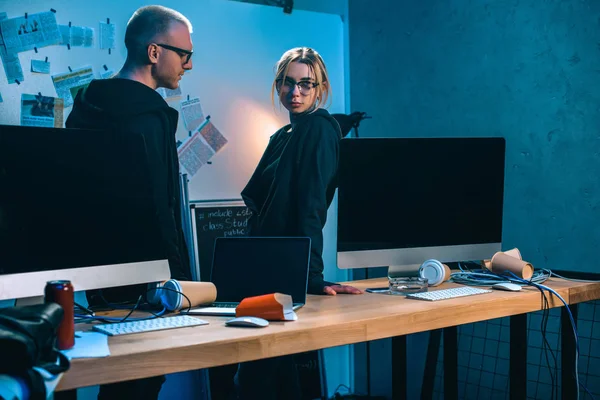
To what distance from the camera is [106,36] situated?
283cm

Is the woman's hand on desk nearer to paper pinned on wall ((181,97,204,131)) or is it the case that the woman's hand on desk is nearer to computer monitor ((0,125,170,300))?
computer monitor ((0,125,170,300))

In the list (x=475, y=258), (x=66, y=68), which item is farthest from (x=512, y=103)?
(x=66, y=68)

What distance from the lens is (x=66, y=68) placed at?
275 centimetres

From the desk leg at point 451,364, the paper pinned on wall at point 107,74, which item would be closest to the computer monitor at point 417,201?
the desk leg at point 451,364

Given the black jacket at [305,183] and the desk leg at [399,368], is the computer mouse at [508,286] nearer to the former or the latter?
the desk leg at [399,368]

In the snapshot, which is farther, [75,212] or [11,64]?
[11,64]

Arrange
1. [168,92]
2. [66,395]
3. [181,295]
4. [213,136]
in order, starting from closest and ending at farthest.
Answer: [66,395]
[181,295]
[168,92]
[213,136]

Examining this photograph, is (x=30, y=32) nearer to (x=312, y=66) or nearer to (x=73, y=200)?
(x=312, y=66)

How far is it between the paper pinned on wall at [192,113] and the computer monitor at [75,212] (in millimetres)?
1301

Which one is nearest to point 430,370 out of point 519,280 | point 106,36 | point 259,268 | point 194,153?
point 519,280

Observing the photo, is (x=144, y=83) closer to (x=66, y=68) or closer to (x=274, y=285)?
(x=66, y=68)

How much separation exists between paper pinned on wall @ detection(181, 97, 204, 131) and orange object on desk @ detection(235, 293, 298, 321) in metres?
1.60

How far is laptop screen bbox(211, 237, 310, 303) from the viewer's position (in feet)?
6.00

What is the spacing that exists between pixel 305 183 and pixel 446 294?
68cm
